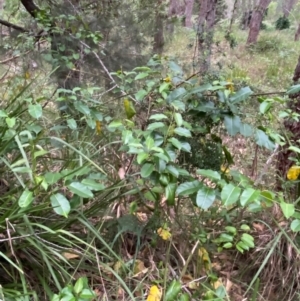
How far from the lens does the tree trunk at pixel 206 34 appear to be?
187 inches

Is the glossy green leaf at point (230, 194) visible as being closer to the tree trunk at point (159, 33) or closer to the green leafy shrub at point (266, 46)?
the tree trunk at point (159, 33)

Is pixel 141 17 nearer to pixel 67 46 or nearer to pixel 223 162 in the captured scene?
pixel 67 46

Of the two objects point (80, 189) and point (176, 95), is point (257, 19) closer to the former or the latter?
point (176, 95)

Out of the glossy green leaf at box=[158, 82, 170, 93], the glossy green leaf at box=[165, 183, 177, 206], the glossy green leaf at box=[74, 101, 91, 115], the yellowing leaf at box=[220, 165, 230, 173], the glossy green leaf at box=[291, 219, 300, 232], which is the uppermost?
the glossy green leaf at box=[158, 82, 170, 93]

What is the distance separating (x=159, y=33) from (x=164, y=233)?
3194 millimetres

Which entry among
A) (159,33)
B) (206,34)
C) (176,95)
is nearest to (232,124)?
(176,95)

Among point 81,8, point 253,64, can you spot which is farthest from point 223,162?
point 253,64

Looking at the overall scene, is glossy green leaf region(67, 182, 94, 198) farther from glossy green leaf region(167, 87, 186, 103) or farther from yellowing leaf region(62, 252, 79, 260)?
glossy green leaf region(167, 87, 186, 103)

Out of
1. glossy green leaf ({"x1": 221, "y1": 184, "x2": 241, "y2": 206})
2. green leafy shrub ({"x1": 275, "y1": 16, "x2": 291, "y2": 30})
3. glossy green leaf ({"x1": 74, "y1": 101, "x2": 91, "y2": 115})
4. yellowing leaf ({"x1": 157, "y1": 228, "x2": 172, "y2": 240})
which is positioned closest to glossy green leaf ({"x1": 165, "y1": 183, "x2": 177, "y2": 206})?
glossy green leaf ({"x1": 221, "y1": 184, "x2": 241, "y2": 206})

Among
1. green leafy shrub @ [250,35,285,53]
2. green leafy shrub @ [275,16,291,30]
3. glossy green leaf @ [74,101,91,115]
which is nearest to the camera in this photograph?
glossy green leaf @ [74,101,91,115]

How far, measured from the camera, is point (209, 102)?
5.90 feet

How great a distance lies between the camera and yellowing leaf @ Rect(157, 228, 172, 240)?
5.93ft

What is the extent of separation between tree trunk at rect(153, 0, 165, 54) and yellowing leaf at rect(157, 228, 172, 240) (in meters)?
2.96

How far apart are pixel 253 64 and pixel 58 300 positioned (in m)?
8.92
